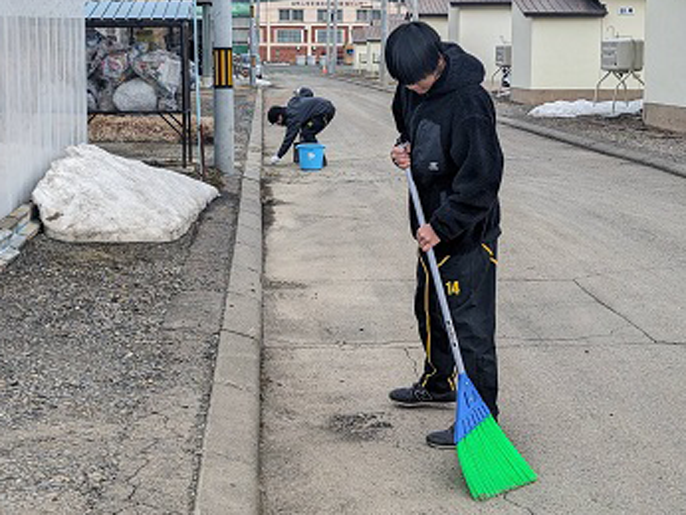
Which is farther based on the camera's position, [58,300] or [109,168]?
[109,168]

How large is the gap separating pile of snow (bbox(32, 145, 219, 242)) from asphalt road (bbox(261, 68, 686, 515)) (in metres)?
0.93

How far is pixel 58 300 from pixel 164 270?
1241mm

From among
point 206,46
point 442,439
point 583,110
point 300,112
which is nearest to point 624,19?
point 583,110

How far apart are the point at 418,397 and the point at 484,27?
1481 inches

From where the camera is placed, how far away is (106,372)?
607cm

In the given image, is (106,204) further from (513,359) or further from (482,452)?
(482,452)

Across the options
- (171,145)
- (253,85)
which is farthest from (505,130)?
(253,85)

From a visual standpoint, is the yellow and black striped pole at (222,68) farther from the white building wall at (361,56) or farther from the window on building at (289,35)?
the window on building at (289,35)

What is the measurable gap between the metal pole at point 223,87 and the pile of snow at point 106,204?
165 inches

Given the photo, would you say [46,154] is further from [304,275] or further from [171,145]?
[171,145]

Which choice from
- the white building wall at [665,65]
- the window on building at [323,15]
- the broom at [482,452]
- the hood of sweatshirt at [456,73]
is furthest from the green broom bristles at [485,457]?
the window on building at [323,15]

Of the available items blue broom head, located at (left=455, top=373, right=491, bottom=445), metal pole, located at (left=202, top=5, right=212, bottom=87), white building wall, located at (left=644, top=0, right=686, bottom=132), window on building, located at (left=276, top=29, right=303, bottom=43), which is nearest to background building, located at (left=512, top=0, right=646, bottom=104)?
metal pole, located at (left=202, top=5, right=212, bottom=87)

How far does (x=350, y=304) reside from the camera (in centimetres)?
841

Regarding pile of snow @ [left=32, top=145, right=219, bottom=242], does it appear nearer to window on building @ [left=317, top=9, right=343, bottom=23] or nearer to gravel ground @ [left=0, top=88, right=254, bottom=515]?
gravel ground @ [left=0, top=88, right=254, bottom=515]
